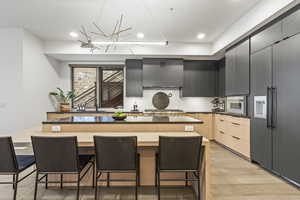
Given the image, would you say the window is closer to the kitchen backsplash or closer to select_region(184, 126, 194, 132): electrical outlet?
the kitchen backsplash

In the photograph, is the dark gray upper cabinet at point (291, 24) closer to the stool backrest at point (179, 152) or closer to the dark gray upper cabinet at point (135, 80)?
the stool backrest at point (179, 152)

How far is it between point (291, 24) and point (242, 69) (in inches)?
53.9

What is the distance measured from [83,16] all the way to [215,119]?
13.9 feet

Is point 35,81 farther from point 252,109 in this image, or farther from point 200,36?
point 252,109

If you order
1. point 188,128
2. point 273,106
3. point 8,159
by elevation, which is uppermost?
point 273,106

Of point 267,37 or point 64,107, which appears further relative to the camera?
point 64,107

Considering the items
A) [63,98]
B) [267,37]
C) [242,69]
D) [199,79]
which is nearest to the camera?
[267,37]

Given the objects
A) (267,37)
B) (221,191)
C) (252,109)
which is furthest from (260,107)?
(221,191)

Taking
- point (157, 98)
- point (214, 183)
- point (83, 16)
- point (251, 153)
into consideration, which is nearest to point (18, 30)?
point (83, 16)

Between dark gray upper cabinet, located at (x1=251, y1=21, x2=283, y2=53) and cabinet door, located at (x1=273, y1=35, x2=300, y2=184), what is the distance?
0.50ft

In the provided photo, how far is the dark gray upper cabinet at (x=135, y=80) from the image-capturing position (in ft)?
18.0

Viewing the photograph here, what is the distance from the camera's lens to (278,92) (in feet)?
9.36

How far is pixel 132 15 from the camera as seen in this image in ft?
11.3

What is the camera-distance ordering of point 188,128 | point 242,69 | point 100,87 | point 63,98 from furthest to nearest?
point 100,87 < point 63,98 < point 242,69 < point 188,128
